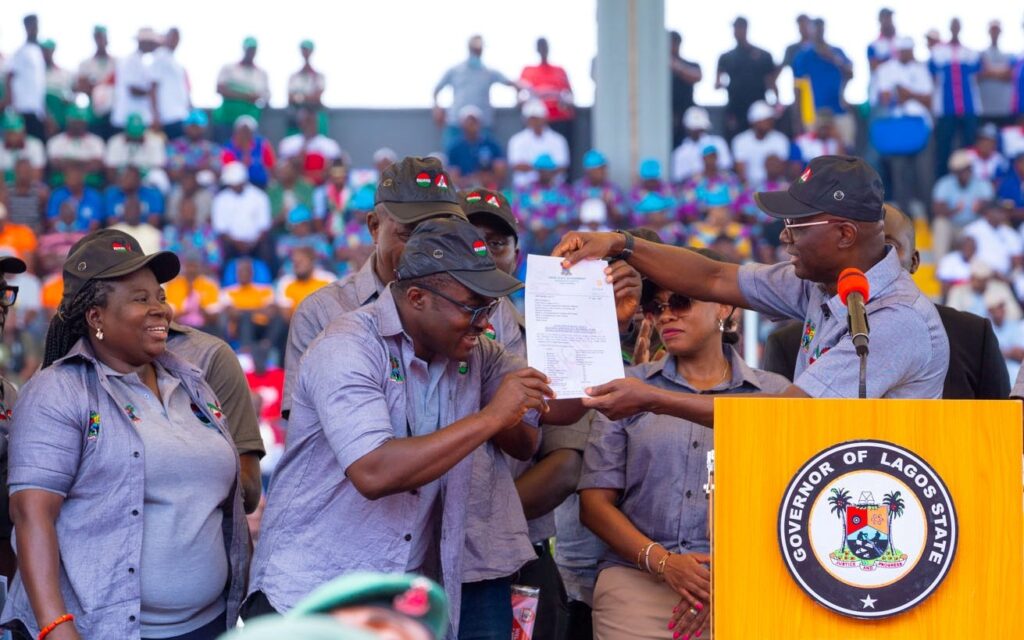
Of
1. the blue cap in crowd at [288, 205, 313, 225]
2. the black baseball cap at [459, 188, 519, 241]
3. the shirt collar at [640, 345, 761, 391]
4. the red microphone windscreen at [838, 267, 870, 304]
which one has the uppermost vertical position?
the blue cap in crowd at [288, 205, 313, 225]

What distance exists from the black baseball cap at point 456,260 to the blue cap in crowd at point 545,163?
11.5 meters

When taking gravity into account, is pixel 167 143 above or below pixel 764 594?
above

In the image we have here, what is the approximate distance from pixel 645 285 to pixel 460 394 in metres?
0.95

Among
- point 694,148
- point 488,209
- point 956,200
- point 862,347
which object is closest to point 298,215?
point 694,148

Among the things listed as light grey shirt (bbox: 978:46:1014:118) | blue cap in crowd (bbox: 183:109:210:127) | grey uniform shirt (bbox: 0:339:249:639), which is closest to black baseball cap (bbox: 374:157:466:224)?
grey uniform shirt (bbox: 0:339:249:639)

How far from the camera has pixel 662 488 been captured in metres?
4.43

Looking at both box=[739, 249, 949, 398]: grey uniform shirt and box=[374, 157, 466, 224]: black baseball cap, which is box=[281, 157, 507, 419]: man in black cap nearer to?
box=[374, 157, 466, 224]: black baseball cap

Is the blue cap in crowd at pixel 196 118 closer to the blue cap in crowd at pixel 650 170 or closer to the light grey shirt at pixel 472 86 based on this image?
the light grey shirt at pixel 472 86

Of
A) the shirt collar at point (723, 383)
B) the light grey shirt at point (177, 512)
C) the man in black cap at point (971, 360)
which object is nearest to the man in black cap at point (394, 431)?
the light grey shirt at point (177, 512)

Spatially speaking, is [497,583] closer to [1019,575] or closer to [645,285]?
[645,285]

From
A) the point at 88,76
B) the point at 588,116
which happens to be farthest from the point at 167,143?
the point at 588,116

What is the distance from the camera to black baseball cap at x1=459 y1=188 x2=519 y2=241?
194 inches

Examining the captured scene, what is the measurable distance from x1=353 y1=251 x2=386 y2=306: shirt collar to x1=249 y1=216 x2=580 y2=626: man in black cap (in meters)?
0.78

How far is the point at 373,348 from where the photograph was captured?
3756mm
